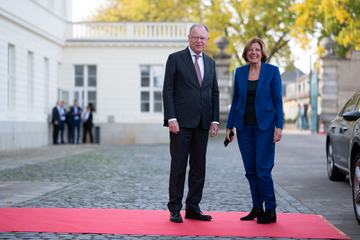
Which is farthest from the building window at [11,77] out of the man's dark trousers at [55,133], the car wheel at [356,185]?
the car wheel at [356,185]

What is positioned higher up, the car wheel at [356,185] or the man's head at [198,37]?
the man's head at [198,37]

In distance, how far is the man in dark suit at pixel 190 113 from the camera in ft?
17.3

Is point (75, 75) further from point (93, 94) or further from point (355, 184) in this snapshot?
point (355, 184)

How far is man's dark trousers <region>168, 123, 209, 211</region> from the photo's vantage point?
17.4ft

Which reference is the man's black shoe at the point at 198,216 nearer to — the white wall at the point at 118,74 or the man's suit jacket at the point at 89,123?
the man's suit jacket at the point at 89,123

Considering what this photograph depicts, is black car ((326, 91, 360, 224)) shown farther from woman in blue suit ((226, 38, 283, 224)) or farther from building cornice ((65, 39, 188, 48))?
building cornice ((65, 39, 188, 48))

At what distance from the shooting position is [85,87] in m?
23.5

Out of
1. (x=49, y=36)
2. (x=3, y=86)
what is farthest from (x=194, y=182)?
(x=49, y=36)

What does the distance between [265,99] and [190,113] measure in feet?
2.65

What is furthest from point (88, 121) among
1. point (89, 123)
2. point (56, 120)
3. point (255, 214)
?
point (255, 214)

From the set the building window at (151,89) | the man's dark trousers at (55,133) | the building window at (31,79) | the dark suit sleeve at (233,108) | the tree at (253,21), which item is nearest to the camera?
the dark suit sleeve at (233,108)

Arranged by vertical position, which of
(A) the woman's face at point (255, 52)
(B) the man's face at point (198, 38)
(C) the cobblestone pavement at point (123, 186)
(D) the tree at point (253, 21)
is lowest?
(C) the cobblestone pavement at point (123, 186)

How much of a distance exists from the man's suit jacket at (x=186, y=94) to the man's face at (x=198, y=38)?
0.36 feet

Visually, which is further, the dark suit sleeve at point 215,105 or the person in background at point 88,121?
the person in background at point 88,121
